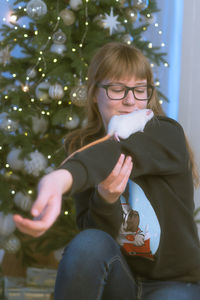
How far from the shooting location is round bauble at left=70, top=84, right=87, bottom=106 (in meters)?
2.36

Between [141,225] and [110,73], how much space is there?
441 mm

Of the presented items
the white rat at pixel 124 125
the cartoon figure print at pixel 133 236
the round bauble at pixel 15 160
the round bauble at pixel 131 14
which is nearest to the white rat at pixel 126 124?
the white rat at pixel 124 125

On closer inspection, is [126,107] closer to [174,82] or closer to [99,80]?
[99,80]

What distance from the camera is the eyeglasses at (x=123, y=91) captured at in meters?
1.21

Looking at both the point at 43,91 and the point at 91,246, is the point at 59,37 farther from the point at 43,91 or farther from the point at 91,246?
the point at 91,246

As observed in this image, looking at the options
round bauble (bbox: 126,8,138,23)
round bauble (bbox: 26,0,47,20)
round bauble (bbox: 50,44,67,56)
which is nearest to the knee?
round bauble (bbox: 50,44,67,56)

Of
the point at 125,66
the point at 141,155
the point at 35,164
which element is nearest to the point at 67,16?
the point at 35,164

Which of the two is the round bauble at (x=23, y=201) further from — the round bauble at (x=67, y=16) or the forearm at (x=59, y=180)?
the forearm at (x=59, y=180)

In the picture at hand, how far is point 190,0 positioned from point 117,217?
2132 millimetres

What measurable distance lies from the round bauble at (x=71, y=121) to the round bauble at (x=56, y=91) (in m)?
0.12

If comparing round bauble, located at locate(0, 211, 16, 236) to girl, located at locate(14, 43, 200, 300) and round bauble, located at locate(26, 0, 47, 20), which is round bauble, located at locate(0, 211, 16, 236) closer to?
round bauble, located at locate(26, 0, 47, 20)

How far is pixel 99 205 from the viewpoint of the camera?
4.24 feet

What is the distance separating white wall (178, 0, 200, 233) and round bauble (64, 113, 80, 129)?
0.88 metres

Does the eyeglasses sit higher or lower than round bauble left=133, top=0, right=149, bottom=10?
lower
